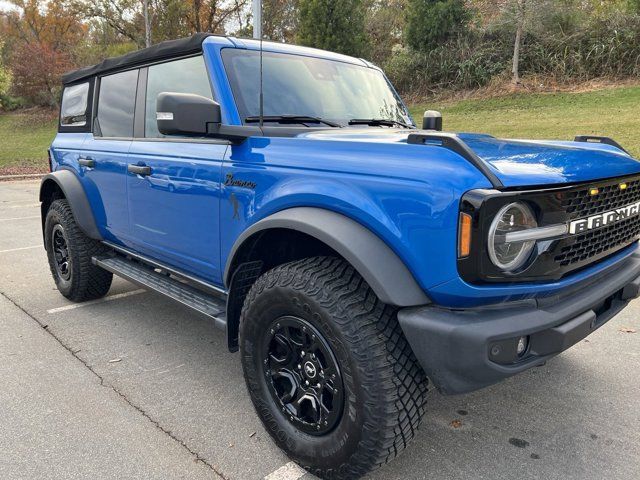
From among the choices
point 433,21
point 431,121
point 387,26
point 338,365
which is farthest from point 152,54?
point 387,26

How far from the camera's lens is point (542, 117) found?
14.3 m

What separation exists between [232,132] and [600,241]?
1.74 meters

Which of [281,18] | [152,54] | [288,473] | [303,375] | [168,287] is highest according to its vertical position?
[281,18]

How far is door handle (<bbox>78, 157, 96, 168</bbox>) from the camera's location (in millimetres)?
3926


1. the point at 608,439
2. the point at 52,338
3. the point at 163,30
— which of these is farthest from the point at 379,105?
the point at 163,30

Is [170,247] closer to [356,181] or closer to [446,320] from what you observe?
[356,181]

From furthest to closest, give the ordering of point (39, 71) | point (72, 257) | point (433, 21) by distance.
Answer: point (39, 71) < point (433, 21) < point (72, 257)

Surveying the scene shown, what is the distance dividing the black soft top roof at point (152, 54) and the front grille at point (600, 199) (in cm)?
210

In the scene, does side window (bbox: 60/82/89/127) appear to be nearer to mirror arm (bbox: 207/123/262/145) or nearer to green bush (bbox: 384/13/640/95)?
mirror arm (bbox: 207/123/262/145)

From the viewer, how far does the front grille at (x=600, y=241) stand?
2.04m

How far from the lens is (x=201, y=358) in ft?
11.3

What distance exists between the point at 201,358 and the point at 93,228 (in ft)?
4.78

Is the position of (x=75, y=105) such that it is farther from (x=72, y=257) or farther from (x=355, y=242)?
(x=355, y=242)

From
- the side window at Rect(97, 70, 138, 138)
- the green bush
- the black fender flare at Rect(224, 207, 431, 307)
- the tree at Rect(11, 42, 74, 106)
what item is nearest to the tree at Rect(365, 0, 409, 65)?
the green bush
